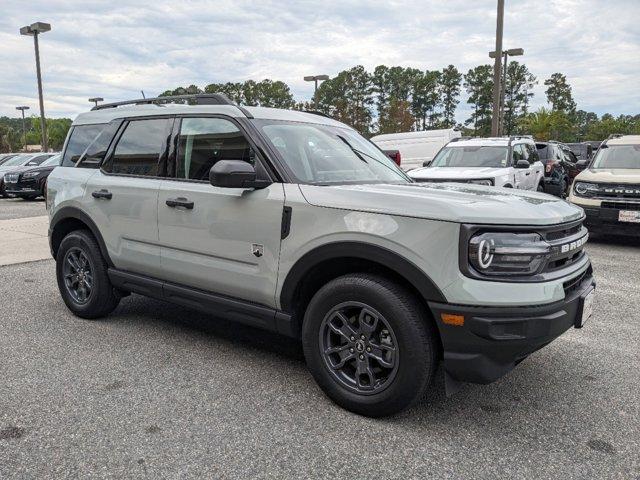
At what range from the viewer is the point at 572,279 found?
288cm

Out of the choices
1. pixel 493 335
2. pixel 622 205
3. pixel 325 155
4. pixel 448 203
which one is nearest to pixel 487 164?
pixel 622 205

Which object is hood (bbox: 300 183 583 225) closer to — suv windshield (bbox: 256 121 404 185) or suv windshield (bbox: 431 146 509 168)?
suv windshield (bbox: 256 121 404 185)

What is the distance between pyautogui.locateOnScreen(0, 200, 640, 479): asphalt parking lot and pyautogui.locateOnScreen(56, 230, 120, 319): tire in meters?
0.25

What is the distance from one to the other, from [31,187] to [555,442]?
17.4m

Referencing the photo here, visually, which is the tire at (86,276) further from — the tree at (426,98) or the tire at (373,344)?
the tree at (426,98)

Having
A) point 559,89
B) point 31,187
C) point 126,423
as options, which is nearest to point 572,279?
point 126,423

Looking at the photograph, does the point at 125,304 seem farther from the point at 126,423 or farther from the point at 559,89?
the point at 559,89

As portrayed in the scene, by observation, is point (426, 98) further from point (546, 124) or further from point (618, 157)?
point (618, 157)

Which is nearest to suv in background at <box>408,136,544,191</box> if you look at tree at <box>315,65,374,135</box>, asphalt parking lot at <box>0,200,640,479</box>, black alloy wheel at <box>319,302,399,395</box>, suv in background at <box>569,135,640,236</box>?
suv in background at <box>569,135,640,236</box>

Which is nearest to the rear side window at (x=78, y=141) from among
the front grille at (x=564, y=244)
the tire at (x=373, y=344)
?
the tire at (x=373, y=344)

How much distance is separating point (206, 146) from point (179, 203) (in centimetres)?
44

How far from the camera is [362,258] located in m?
2.89

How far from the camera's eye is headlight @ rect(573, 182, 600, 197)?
8.32 m

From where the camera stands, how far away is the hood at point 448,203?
2.65 meters
